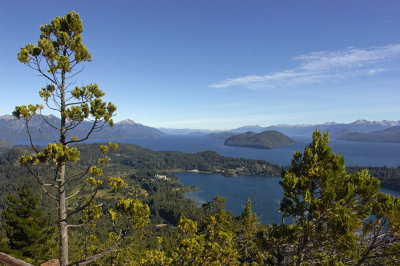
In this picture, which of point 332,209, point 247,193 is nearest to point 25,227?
point 332,209

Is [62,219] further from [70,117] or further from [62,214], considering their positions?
[70,117]

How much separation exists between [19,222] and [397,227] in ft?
102

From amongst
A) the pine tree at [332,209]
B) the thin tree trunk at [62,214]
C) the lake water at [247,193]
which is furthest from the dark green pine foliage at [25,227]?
the lake water at [247,193]

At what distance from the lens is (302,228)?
9453 millimetres

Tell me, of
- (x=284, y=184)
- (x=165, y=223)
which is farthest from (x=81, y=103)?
(x=165, y=223)

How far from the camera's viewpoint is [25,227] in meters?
22.4

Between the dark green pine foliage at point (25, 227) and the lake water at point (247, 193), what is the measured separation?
76700 millimetres

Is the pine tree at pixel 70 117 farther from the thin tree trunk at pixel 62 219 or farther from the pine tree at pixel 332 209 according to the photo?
the pine tree at pixel 332 209

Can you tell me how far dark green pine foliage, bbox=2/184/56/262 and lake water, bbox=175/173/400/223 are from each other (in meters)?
76.7

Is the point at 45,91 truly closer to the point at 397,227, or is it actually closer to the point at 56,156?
the point at 56,156

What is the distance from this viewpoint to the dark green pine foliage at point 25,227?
22.2m

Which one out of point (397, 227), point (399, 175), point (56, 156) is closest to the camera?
point (56, 156)

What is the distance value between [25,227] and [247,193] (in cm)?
14022

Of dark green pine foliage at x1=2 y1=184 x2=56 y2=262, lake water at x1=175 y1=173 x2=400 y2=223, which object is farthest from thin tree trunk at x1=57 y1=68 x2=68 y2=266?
lake water at x1=175 y1=173 x2=400 y2=223
